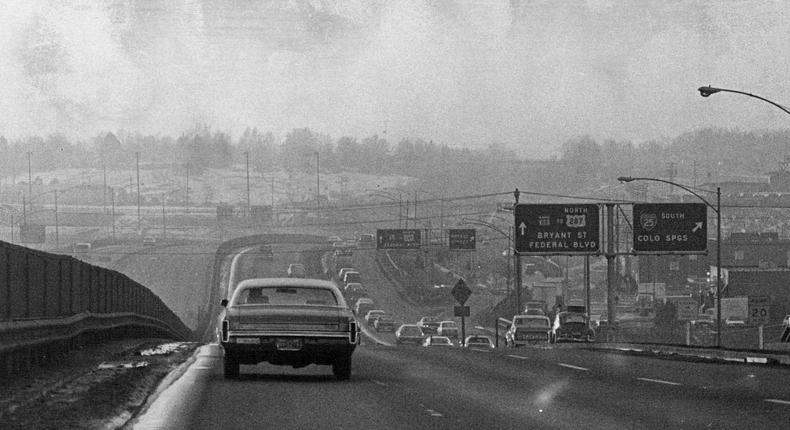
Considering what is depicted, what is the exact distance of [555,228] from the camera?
75125 millimetres

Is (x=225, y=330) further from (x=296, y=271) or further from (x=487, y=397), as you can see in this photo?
(x=296, y=271)

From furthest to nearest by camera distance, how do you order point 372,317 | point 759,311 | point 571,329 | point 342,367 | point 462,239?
point 462,239
point 372,317
point 759,311
point 571,329
point 342,367

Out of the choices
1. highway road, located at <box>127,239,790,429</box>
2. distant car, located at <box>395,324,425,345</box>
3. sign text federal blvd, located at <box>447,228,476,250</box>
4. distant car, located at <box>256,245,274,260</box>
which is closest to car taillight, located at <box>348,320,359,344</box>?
highway road, located at <box>127,239,790,429</box>

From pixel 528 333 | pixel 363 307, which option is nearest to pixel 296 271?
pixel 363 307

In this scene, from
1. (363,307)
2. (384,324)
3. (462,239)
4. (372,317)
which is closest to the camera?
(384,324)

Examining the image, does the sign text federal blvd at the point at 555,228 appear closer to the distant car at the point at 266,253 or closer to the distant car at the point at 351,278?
the distant car at the point at 351,278

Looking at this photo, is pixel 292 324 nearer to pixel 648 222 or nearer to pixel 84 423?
pixel 84 423

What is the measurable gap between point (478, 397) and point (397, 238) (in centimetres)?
11277

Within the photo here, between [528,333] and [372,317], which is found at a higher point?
[528,333]

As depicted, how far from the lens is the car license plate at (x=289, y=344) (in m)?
22.9

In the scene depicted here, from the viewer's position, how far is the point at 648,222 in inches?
2950

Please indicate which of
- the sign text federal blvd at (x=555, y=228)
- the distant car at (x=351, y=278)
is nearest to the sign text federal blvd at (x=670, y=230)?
the sign text federal blvd at (x=555, y=228)

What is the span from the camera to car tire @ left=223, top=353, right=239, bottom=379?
23.4 meters

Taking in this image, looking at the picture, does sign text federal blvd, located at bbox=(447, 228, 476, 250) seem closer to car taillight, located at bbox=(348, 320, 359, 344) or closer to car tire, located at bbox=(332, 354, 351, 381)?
car tire, located at bbox=(332, 354, 351, 381)
